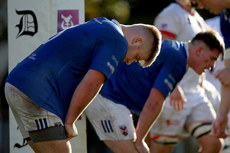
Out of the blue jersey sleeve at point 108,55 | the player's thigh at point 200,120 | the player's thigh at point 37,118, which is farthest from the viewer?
the player's thigh at point 200,120

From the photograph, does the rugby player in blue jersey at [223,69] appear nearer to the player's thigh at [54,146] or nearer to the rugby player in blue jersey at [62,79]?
the rugby player in blue jersey at [62,79]

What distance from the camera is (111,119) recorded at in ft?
17.4

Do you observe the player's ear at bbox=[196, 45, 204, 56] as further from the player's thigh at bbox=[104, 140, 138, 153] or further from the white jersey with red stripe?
the player's thigh at bbox=[104, 140, 138, 153]

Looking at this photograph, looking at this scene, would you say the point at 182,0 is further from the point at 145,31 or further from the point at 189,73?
the point at 145,31

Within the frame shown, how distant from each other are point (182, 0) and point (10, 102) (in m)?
3.15

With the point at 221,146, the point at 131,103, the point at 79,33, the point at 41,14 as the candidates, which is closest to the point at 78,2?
the point at 41,14

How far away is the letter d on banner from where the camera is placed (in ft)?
17.6

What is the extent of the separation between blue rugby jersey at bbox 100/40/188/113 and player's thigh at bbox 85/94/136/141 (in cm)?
8

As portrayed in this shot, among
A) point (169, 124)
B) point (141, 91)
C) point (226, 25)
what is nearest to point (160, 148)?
point (169, 124)

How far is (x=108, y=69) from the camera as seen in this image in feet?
12.6

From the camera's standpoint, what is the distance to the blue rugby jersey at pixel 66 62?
3.87 m

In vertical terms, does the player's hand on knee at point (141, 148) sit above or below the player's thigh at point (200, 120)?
above

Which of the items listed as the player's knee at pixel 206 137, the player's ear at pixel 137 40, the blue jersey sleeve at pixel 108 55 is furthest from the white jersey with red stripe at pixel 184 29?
the blue jersey sleeve at pixel 108 55

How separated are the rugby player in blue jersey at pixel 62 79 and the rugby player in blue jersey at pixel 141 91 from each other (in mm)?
1171
